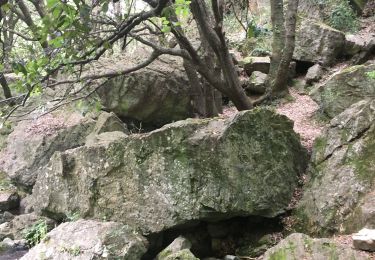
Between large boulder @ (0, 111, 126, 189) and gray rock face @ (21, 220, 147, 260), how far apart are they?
3.79 m

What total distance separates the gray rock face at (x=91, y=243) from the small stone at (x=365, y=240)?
3041 mm

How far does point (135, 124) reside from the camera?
36.2 feet

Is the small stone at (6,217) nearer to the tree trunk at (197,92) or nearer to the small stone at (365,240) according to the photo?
the tree trunk at (197,92)

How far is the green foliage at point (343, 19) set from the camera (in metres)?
13.7

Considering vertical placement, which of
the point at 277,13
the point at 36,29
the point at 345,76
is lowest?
the point at 345,76

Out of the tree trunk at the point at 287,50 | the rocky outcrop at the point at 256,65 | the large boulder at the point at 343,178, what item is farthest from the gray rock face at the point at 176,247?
the rocky outcrop at the point at 256,65

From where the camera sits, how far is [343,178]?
565 centimetres

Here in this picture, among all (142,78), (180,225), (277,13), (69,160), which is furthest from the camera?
(277,13)

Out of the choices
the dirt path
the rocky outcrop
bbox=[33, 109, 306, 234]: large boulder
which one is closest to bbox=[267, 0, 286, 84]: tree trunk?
the dirt path

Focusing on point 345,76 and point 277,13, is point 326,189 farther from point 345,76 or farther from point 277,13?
point 277,13

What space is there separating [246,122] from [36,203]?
442cm

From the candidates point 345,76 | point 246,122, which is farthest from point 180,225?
point 345,76

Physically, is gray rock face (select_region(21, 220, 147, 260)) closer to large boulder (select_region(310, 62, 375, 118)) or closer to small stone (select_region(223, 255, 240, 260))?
small stone (select_region(223, 255, 240, 260))

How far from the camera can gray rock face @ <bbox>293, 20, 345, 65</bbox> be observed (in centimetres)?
1227
